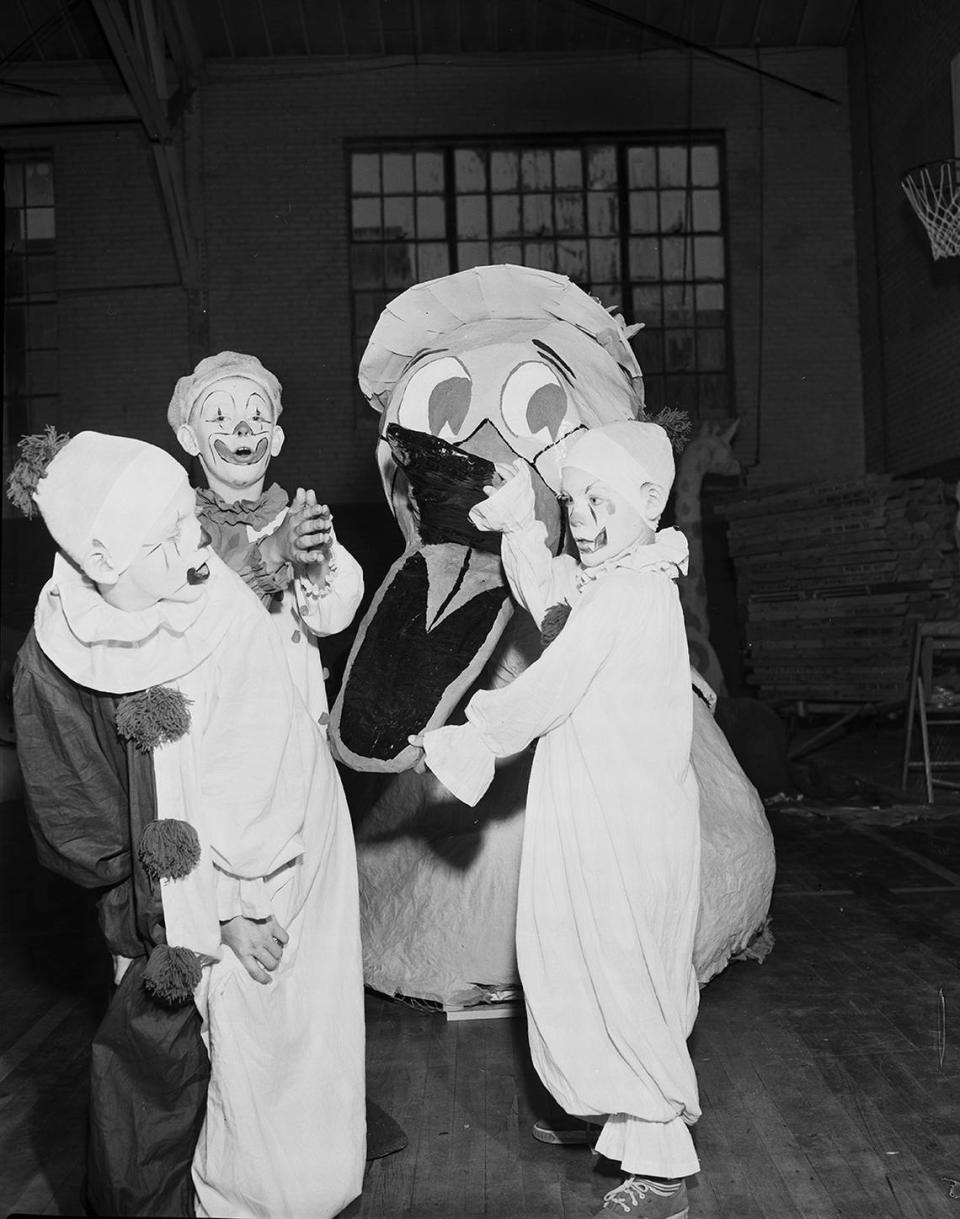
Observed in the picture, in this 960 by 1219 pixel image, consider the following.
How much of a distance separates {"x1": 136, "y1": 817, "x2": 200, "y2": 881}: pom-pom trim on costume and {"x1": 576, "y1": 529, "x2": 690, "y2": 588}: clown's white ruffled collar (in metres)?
0.97

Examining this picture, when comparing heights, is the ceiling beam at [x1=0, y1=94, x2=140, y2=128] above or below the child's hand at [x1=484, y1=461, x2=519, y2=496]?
above

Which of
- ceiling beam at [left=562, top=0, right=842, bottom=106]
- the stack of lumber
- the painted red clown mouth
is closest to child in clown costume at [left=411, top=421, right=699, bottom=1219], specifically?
the painted red clown mouth

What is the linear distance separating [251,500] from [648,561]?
3.47ft

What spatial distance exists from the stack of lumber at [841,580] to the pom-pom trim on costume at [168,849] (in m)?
7.27

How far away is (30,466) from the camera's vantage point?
213 centimetres

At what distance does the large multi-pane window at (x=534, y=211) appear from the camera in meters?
11.1

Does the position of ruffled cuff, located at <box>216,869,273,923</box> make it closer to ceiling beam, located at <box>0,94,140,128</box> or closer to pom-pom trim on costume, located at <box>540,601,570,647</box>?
pom-pom trim on costume, located at <box>540,601,570,647</box>

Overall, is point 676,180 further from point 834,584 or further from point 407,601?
point 407,601

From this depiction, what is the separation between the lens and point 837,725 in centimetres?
863

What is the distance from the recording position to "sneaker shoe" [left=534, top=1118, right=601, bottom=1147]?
2906 millimetres

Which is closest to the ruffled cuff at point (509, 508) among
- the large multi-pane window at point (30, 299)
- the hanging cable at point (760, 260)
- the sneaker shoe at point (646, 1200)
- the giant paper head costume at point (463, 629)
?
the giant paper head costume at point (463, 629)

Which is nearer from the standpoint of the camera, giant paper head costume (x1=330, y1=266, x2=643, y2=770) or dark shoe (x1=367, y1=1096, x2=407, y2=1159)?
dark shoe (x1=367, y1=1096, x2=407, y2=1159)

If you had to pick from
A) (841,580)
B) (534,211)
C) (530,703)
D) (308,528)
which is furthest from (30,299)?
(530,703)

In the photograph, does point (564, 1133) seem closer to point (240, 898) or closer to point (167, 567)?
point (240, 898)
